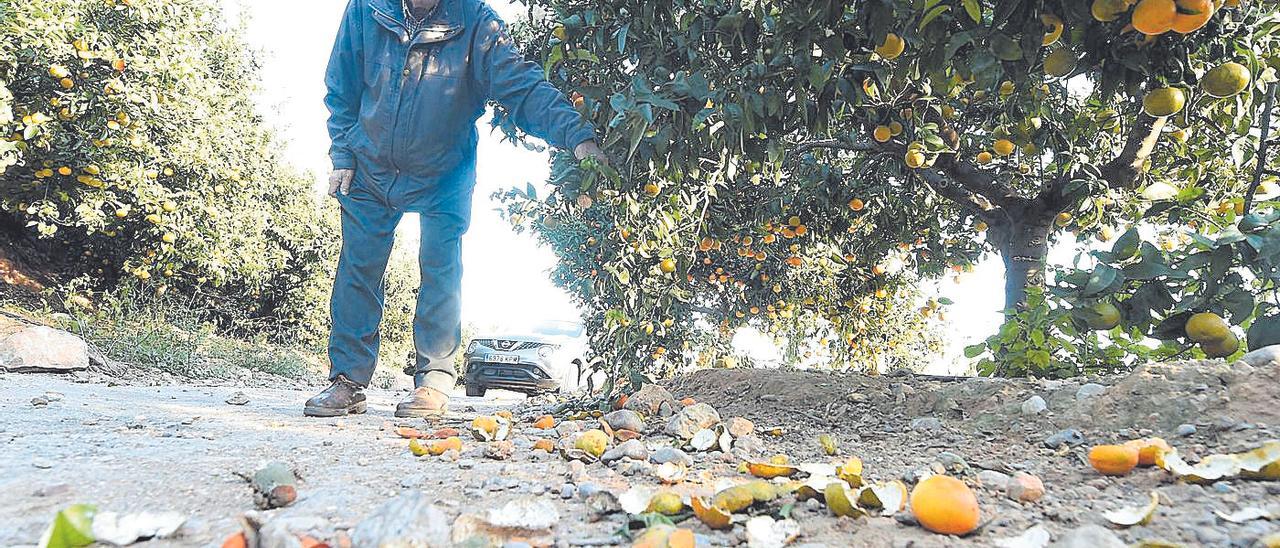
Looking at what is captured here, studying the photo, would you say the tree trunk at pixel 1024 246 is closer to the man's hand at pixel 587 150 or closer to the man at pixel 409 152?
the man's hand at pixel 587 150

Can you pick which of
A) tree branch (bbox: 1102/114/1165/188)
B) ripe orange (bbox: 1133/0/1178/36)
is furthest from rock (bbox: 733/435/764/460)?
tree branch (bbox: 1102/114/1165/188)

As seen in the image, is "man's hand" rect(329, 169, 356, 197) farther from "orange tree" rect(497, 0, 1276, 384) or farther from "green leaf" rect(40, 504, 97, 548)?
"green leaf" rect(40, 504, 97, 548)

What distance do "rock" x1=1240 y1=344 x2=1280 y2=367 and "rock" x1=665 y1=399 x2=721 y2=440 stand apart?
1.23 meters

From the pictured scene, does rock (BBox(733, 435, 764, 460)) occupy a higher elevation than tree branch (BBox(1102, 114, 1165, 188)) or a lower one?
lower

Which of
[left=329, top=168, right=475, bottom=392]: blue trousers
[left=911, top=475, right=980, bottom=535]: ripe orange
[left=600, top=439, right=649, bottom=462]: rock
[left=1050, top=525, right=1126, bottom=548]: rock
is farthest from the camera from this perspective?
[left=329, top=168, right=475, bottom=392]: blue trousers

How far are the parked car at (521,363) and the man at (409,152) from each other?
5118mm

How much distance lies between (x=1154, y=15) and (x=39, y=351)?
17.9ft

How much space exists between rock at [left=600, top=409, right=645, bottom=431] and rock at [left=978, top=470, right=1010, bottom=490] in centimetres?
96

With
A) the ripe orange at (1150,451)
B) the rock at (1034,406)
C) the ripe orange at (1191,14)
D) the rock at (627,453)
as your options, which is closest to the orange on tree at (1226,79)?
the ripe orange at (1191,14)

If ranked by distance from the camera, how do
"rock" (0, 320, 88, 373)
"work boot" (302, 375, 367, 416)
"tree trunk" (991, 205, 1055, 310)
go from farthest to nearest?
1. "rock" (0, 320, 88, 373)
2. "tree trunk" (991, 205, 1055, 310)
3. "work boot" (302, 375, 367, 416)

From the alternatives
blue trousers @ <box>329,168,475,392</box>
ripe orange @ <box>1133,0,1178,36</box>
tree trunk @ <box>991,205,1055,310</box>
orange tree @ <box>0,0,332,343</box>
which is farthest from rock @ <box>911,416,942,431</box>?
orange tree @ <box>0,0,332,343</box>

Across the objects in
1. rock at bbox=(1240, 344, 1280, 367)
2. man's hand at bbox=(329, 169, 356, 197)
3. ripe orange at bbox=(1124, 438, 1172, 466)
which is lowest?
ripe orange at bbox=(1124, 438, 1172, 466)

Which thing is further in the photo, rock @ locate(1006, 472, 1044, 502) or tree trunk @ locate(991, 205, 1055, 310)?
tree trunk @ locate(991, 205, 1055, 310)

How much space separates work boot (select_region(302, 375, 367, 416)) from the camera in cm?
255
